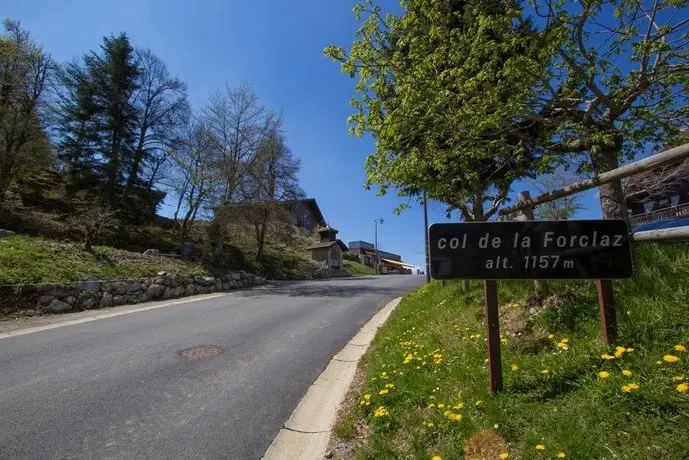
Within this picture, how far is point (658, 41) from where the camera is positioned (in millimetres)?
4246

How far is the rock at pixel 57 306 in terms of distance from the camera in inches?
395

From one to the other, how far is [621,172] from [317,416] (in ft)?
13.3

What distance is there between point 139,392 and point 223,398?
1.13 m

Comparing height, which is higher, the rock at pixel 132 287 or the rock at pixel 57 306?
the rock at pixel 132 287

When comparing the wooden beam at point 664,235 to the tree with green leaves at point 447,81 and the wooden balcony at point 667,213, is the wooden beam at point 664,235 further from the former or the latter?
the wooden balcony at point 667,213

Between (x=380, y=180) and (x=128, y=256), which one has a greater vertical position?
(x=380, y=180)

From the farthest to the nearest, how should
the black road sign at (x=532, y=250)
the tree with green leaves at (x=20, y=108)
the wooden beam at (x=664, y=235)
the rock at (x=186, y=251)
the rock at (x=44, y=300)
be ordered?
1. the rock at (x=186, y=251)
2. the tree with green leaves at (x=20, y=108)
3. the rock at (x=44, y=300)
4. the black road sign at (x=532, y=250)
5. the wooden beam at (x=664, y=235)

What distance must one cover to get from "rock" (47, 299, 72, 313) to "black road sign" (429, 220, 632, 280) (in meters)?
11.5

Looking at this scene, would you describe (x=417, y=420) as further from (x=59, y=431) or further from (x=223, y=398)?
(x=59, y=431)

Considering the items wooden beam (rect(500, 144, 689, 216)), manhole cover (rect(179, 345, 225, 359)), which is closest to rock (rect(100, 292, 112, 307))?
manhole cover (rect(179, 345, 225, 359))

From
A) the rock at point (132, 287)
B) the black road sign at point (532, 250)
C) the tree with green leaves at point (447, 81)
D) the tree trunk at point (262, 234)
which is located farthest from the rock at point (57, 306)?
the tree trunk at point (262, 234)

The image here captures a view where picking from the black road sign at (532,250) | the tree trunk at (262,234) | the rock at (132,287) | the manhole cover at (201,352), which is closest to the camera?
the black road sign at (532,250)

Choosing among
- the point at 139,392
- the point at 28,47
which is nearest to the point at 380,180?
the point at 139,392

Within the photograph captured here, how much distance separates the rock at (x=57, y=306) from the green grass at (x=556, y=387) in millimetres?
9948
